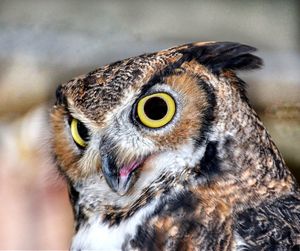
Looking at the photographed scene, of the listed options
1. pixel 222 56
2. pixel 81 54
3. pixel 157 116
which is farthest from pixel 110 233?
pixel 81 54

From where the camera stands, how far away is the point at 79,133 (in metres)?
1.58

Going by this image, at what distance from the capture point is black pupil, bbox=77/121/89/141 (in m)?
1.55

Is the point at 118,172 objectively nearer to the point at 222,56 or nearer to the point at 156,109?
the point at 156,109

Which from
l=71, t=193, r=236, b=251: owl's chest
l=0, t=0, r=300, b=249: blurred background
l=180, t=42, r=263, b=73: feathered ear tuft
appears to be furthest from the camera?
l=0, t=0, r=300, b=249: blurred background

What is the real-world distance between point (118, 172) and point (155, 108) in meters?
0.14

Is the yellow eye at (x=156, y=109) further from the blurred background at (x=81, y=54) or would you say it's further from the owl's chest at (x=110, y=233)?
the blurred background at (x=81, y=54)

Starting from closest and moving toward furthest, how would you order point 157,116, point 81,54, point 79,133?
1. point 157,116
2. point 79,133
3. point 81,54

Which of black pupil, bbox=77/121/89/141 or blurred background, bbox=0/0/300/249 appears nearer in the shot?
black pupil, bbox=77/121/89/141

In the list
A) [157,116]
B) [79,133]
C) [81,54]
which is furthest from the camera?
[81,54]

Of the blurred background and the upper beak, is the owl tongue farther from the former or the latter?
the blurred background

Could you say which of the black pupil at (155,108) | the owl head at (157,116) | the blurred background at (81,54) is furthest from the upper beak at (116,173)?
the blurred background at (81,54)

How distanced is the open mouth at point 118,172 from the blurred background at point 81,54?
0.68 metres

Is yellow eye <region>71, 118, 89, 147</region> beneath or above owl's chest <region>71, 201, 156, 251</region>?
above

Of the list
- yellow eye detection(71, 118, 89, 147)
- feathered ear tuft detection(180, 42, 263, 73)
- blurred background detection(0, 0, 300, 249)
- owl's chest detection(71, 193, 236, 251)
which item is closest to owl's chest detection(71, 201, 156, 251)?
owl's chest detection(71, 193, 236, 251)
